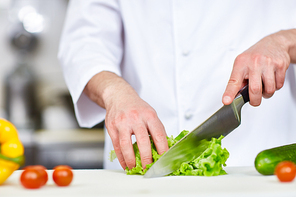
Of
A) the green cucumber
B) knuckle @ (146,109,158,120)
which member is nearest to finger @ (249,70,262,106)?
the green cucumber

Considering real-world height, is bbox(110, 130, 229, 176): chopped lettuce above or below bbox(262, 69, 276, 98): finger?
below

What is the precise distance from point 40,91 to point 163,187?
2479mm

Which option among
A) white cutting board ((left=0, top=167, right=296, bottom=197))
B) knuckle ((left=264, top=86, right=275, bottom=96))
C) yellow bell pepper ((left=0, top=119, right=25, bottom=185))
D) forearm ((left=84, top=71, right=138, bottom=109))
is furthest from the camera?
forearm ((left=84, top=71, right=138, bottom=109))

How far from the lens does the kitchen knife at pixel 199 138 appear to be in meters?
0.84

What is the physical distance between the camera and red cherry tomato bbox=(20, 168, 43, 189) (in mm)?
647

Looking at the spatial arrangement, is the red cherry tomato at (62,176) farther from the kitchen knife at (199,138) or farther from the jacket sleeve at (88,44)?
the jacket sleeve at (88,44)

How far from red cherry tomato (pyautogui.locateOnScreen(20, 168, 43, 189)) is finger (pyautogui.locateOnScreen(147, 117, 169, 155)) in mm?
333

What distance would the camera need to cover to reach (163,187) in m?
0.68

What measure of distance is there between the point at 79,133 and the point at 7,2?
1440 millimetres

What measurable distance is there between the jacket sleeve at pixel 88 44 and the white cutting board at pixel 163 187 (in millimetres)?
570

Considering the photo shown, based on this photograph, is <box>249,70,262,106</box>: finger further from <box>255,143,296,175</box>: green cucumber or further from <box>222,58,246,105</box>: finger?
<box>255,143,296,175</box>: green cucumber

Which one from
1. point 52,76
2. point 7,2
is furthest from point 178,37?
point 7,2

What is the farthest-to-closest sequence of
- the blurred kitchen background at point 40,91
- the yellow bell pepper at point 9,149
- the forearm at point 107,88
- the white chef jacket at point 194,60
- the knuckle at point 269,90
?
the blurred kitchen background at point 40,91
the white chef jacket at point 194,60
the forearm at point 107,88
the knuckle at point 269,90
the yellow bell pepper at point 9,149

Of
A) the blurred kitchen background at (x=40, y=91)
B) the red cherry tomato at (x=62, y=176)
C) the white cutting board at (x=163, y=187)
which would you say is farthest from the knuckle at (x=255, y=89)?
the blurred kitchen background at (x=40, y=91)
